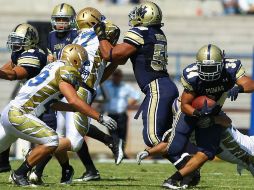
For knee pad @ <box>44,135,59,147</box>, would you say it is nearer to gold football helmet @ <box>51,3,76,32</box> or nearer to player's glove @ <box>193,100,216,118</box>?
player's glove @ <box>193,100,216,118</box>

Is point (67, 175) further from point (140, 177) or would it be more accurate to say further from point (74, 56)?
point (140, 177)

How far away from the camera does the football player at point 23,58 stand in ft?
30.4

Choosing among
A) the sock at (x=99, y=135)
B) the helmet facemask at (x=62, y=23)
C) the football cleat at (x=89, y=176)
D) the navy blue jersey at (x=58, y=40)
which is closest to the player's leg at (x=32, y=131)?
the sock at (x=99, y=135)

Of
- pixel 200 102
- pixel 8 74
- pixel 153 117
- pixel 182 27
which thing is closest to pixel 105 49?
pixel 153 117

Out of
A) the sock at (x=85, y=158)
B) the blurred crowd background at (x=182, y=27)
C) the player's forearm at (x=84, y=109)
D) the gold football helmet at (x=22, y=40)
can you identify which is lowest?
the blurred crowd background at (x=182, y=27)

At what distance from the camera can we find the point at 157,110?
30.0 feet

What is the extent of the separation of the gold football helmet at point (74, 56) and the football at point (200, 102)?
1039 millimetres

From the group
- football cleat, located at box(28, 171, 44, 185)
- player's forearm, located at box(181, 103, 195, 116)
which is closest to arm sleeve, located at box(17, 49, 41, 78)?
football cleat, located at box(28, 171, 44, 185)

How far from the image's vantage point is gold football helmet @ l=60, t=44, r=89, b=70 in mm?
8570

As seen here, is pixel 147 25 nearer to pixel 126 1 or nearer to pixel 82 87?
pixel 82 87

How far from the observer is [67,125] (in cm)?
907

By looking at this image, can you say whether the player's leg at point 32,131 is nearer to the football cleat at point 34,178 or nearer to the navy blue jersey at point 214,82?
the football cleat at point 34,178

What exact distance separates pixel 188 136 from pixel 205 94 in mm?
426

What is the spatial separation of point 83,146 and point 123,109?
224 inches
